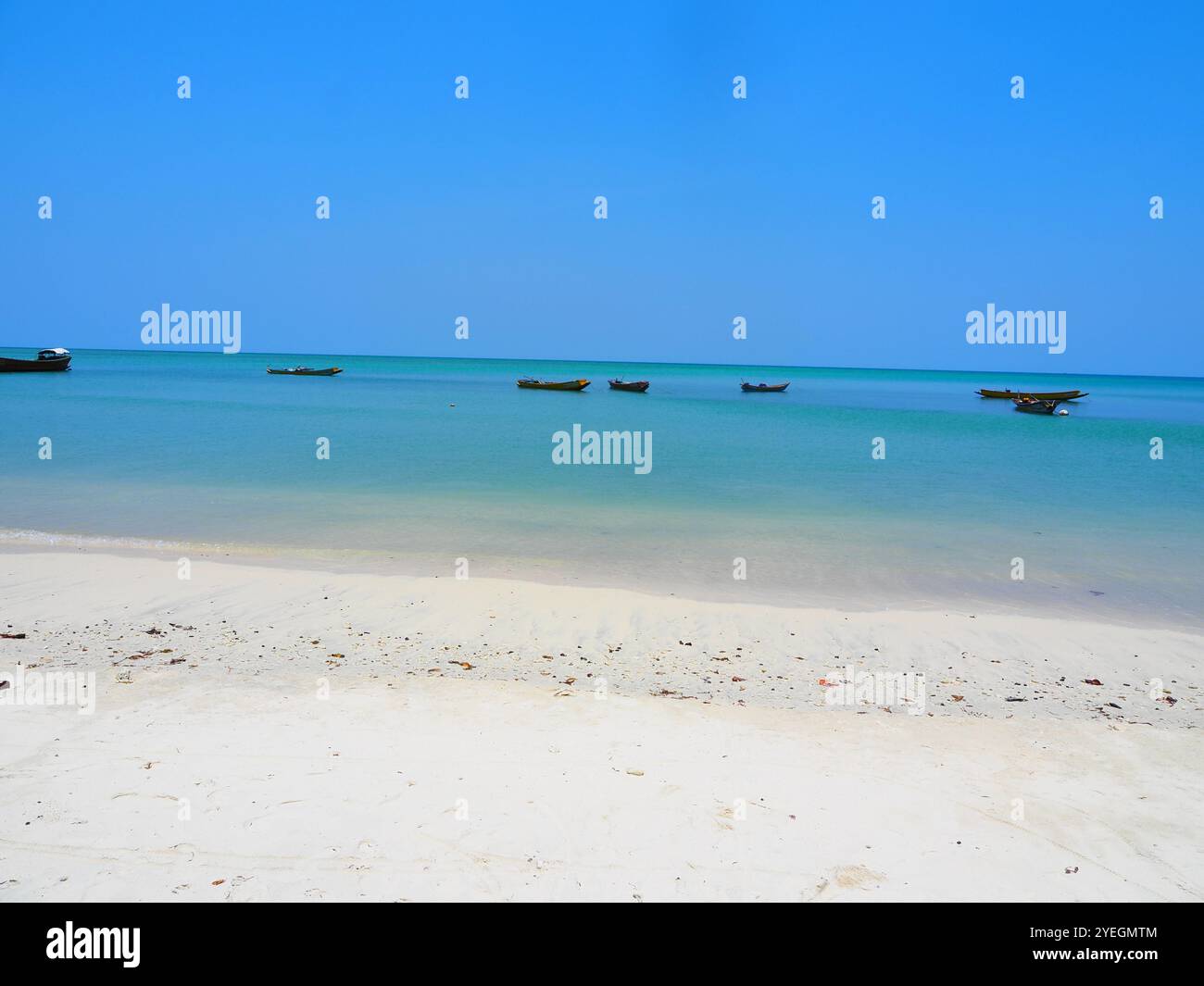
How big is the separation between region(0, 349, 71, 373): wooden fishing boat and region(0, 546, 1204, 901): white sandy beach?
268 feet

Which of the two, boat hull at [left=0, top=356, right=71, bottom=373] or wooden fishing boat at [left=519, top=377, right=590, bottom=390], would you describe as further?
boat hull at [left=0, top=356, right=71, bottom=373]

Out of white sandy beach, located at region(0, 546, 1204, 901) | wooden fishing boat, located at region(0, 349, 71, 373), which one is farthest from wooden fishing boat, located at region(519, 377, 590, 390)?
white sandy beach, located at region(0, 546, 1204, 901)

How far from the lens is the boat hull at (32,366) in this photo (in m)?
A: 73.2

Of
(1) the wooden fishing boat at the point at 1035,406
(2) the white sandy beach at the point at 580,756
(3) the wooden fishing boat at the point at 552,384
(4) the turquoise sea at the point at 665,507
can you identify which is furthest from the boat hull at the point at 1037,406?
(2) the white sandy beach at the point at 580,756

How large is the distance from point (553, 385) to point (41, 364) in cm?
5095

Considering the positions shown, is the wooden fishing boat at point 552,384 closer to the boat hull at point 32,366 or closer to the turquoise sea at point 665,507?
the turquoise sea at point 665,507

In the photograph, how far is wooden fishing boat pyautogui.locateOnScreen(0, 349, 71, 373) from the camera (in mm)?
73500

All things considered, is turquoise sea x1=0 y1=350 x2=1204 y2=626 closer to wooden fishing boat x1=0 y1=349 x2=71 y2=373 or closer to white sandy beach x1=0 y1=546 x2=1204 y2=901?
white sandy beach x1=0 y1=546 x2=1204 y2=901

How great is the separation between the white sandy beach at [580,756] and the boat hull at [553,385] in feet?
192

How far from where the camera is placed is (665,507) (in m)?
18.0
